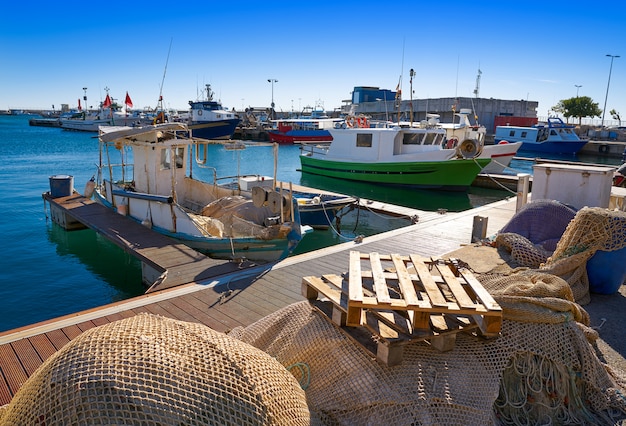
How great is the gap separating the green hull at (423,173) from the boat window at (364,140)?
3.62 ft

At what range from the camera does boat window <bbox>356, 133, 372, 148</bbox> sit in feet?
83.4

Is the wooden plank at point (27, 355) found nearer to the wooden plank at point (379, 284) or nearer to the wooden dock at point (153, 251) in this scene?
the wooden dock at point (153, 251)

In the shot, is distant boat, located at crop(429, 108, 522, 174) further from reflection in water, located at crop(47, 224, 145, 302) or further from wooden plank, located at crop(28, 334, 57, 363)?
wooden plank, located at crop(28, 334, 57, 363)

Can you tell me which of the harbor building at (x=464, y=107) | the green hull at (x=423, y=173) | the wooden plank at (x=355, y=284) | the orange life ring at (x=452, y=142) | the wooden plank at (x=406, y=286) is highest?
the harbor building at (x=464, y=107)

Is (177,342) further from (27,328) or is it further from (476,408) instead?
(27,328)

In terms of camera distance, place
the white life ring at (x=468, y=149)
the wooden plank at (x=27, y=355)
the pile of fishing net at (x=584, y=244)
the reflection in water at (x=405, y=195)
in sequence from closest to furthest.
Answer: the wooden plank at (x=27, y=355)
the pile of fishing net at (x=584, y=244)
the reflection in water at (x=405, y=195)
the white life ring at (x=468, y=149)

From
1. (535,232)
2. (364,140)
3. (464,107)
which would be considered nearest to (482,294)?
(535,232)

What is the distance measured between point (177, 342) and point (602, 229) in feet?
19.5

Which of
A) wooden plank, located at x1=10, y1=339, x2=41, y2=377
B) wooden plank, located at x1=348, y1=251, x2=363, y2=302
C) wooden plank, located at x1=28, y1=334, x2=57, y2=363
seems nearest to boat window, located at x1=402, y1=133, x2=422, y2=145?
wooden plank, located at x1=348, y1=251, x2=363, y2=302

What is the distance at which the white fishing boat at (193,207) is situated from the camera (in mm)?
9703

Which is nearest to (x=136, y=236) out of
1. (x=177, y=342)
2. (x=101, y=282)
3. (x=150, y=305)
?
(x=101, y=282)

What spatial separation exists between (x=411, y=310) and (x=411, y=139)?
21872 millimetres

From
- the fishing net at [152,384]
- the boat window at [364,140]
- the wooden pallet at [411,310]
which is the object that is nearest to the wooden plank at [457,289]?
the wooden pallet at [411,310]

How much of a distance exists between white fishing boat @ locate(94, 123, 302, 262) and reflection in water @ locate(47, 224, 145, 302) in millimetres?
1257
